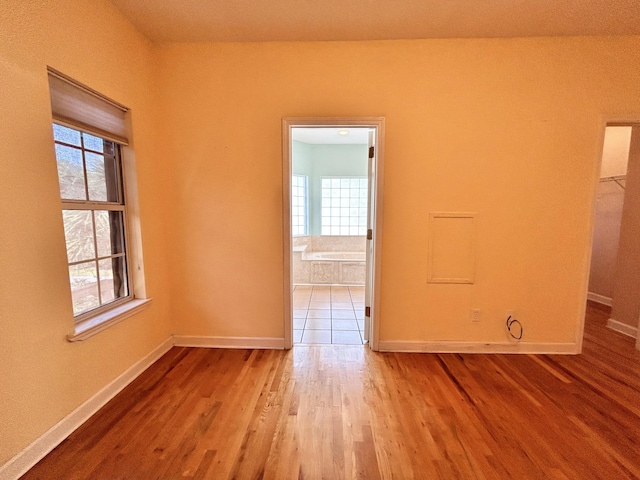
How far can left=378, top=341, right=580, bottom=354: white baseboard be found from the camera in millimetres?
2346

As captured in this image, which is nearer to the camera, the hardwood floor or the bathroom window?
the hardwood floor

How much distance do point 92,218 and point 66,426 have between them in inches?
48.5

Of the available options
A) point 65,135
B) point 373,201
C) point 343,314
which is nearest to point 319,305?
point 343,314

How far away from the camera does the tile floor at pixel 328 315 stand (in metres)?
2.66

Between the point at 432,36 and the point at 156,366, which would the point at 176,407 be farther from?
the point at 432,36

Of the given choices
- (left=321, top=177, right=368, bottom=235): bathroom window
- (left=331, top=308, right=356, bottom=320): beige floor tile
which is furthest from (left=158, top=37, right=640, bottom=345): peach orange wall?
(left=321, top=177, right=368, bottom=235): bathroom window

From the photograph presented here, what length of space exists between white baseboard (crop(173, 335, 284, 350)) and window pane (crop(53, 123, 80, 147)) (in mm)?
1745

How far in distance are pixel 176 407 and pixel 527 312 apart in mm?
2891

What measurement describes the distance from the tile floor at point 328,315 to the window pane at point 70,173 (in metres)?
2.04

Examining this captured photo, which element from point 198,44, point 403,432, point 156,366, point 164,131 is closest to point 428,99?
point 198,44

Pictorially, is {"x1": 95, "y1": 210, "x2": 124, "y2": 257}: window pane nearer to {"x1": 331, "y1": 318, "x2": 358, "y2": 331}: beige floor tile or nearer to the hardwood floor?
the hardwood floor

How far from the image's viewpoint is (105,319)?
5.62 ft

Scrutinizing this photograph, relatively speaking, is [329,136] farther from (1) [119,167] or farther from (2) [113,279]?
(2) [113,279]

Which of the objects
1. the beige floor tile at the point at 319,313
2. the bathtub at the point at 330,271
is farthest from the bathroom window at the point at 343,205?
the beige floor tile at the point at 319,313
